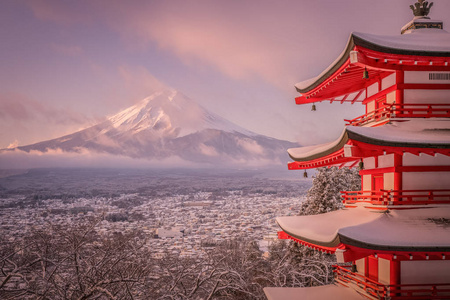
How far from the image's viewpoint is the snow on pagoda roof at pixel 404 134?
7094 mm

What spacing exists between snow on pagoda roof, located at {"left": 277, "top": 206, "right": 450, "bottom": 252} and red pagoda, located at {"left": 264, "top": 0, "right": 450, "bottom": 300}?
0.06 feet

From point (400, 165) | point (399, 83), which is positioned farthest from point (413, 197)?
point (399, 83)

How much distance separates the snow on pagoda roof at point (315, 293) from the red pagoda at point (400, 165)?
0.24 ft

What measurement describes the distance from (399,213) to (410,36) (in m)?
4.02

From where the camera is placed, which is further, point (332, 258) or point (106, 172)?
point (106, 172)

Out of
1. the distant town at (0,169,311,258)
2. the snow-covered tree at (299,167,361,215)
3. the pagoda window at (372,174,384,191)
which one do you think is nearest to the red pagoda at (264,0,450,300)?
the pagoda window at (372,174,384,191)

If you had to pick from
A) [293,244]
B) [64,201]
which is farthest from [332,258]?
[64,201]

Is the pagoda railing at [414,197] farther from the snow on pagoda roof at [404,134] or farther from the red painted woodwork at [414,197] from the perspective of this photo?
the snow on pagoda roof at [404,134]

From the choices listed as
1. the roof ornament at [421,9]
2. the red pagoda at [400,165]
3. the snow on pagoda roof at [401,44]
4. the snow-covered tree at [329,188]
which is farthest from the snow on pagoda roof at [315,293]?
the snow-covered tree at [329,188]

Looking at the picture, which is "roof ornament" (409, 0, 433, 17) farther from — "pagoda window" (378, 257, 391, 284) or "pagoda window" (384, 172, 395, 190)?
"pagoda window" (378, 257, 391, 284)

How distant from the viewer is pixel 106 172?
143 metres

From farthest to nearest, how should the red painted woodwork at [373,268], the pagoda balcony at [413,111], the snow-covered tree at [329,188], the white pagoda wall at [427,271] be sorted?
the snow-covered tree at [329,188]
the red painted woodwork at [373,268]
the pagoda balcony at [413,111]
the white pagoda wall at [427,271]

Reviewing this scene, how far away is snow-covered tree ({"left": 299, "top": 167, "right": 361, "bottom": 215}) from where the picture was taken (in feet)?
76.8

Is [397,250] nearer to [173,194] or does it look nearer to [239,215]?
[239,215]
